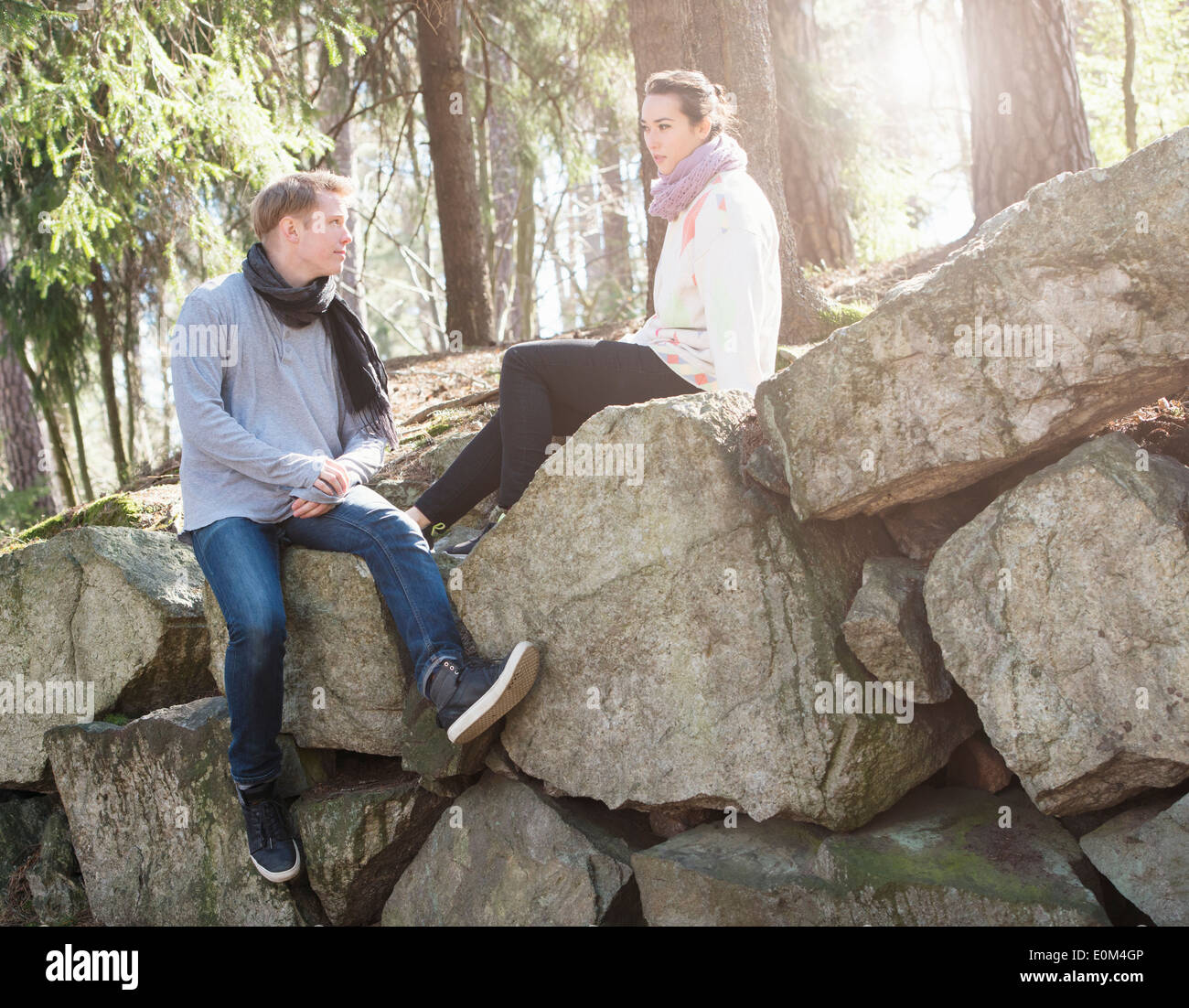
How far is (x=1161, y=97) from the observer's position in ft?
35.2

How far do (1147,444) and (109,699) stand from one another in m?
4.12

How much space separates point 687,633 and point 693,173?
5.57ft

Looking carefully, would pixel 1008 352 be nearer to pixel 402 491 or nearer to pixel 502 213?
pixel 402 491

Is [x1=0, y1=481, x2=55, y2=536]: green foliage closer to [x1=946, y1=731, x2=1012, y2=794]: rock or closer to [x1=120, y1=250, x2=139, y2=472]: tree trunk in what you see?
[x1=120, y1=250, x2=139, y2=472]: tree trunk

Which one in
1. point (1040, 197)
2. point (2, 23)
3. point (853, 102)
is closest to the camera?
point (1040, 197)

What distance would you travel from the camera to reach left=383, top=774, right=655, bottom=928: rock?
347 cm

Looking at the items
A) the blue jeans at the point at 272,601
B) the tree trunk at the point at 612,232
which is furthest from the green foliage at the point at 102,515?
the tree trunk at the point at 612,232

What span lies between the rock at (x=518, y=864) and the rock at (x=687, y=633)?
0.52ft

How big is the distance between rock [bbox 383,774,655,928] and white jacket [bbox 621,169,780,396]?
62.7 inches

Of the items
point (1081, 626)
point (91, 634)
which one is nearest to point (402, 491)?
point (91, 634)

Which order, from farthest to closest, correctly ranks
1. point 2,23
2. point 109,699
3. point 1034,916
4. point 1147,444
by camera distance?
point 2,23 → point 109,699 → point 1147,444 → point 1034,916

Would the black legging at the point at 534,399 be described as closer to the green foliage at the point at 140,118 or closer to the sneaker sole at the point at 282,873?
the sneaker sole at the point at 282,873

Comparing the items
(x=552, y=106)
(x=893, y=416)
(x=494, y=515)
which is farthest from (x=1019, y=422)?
(x=552, y=106)

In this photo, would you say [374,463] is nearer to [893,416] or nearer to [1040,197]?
[893,416]
